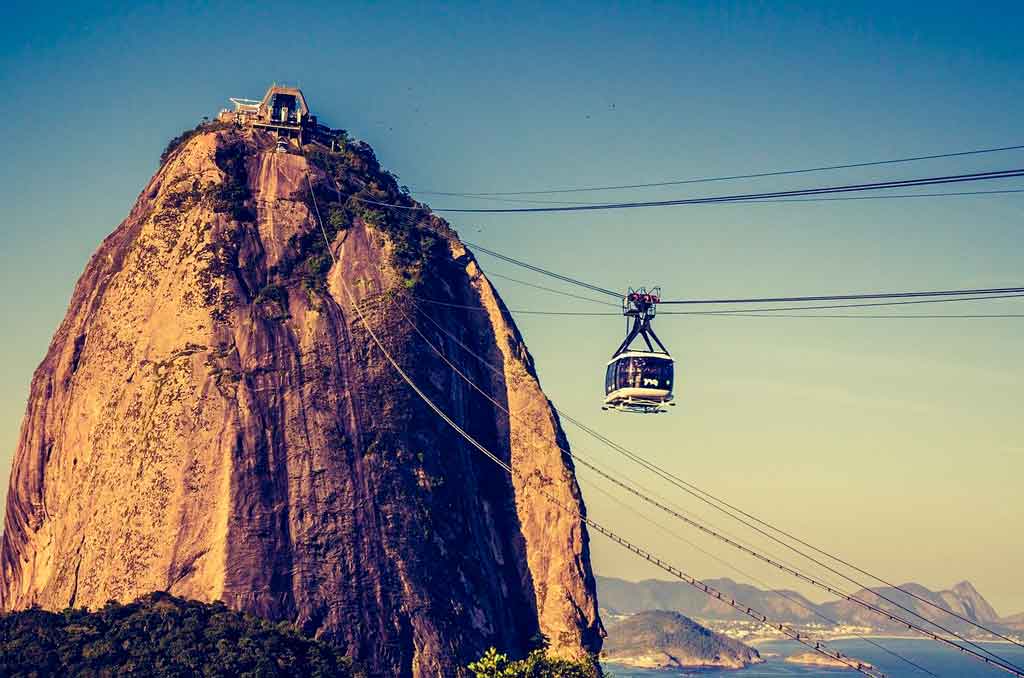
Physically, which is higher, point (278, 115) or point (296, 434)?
point (278, 115)

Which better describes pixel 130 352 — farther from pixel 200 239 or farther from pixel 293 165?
pixel 293 165

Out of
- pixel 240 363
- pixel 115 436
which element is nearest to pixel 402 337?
pixel 240 363

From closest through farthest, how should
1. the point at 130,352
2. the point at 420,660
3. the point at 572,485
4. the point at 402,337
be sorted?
the point at 420,660, the point at 130,352, the point at 402,337, the point at 572,485

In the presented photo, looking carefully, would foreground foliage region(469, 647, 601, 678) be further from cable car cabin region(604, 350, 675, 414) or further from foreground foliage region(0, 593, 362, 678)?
cable car cabin region(604, 350, 675, 414)

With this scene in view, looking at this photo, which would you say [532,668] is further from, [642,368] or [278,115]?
[278,115]

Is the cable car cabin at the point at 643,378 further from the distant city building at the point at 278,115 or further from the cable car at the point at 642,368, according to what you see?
the distant city building at the point at 278,115

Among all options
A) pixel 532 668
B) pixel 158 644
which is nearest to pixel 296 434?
pixel 158 644
